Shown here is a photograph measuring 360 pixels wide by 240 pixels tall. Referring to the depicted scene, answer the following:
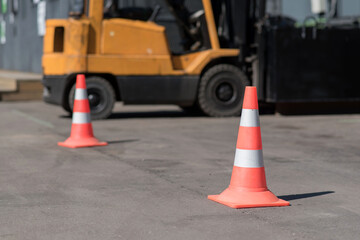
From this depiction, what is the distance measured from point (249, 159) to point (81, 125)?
421 centimetres

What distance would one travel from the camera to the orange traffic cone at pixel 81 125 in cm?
913

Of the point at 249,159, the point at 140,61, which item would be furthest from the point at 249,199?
the point at 140,61

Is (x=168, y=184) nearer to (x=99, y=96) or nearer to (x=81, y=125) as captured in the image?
(x=81, y=125)

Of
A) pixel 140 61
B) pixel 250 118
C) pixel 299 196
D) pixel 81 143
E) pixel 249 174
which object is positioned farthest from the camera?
pixel 140 61

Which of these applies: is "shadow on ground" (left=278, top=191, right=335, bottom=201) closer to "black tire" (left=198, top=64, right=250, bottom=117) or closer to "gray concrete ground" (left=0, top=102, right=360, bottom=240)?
"gray concrete ground" (left=0, top=102, right=360, bottom=240)

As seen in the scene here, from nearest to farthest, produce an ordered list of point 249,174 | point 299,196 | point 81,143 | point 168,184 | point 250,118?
point 249,174 < point 250,118 < point 299,196 < point 168,184 < point 81,143

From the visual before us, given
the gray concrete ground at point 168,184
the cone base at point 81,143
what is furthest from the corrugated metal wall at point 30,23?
the cone base at point 81,143

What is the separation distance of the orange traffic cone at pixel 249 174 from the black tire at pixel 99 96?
26.2 ft

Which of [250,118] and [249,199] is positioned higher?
[250,118]

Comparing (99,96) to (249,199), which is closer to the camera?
(249,199)

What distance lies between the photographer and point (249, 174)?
542cm

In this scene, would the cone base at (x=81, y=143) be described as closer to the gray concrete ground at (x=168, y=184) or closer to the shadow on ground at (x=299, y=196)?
the gray concrete ground at (x=168, y=184)

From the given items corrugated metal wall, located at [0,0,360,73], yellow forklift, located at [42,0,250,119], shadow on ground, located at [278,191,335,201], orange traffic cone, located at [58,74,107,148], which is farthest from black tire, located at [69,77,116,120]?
corrugated metal wall, located at [0,0,360,73]

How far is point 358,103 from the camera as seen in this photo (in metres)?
15.1
